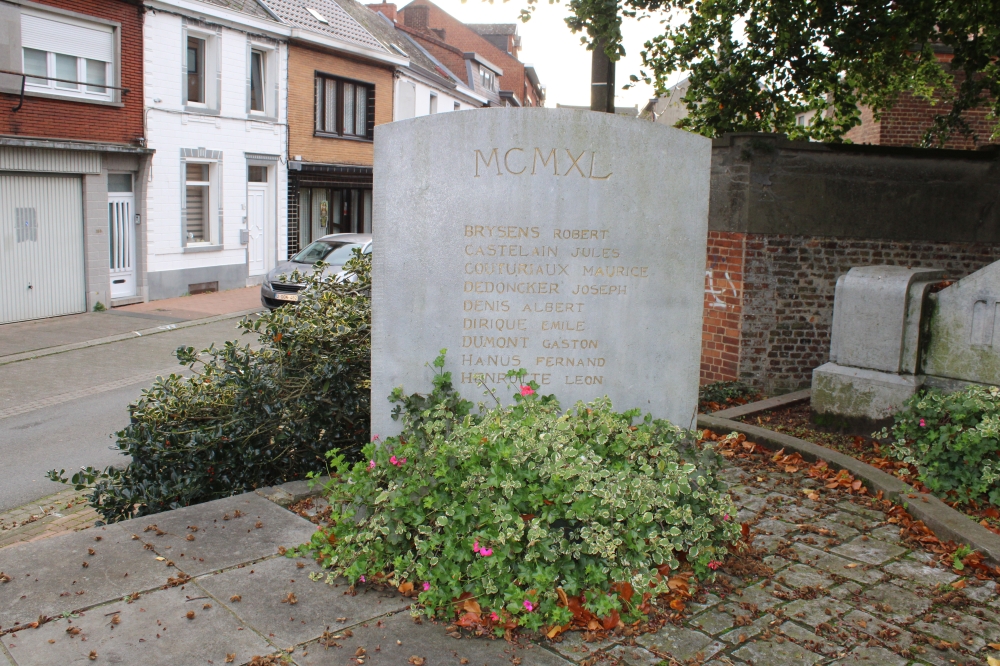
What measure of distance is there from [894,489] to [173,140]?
1780cm

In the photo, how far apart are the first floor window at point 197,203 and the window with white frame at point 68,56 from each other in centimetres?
309

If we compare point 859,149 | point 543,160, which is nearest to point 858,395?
point 859,149

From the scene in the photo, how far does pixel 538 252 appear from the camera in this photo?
4.79 metres

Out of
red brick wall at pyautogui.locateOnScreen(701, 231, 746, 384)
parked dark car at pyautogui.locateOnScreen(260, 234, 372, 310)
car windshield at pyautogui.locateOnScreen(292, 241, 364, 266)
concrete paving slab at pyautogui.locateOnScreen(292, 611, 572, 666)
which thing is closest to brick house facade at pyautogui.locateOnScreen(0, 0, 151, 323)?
parked dark car at pyautogui.locateOnScreen(260, 234, 372, 310)

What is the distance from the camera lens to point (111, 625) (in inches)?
145

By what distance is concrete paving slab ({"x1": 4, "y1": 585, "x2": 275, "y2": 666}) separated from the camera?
3.46m

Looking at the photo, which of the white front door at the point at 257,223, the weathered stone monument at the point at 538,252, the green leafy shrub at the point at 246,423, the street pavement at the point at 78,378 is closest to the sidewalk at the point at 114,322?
the street pavement at the point at 78,378

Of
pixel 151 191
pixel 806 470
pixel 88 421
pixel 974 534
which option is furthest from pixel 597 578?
pixel 151 191

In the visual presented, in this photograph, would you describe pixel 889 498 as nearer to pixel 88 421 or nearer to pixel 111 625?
pixel 111 625

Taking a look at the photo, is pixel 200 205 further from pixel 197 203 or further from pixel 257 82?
pixel 257 82

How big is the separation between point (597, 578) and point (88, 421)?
803 cm

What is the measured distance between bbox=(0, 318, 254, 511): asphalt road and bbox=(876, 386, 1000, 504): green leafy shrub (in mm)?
5452

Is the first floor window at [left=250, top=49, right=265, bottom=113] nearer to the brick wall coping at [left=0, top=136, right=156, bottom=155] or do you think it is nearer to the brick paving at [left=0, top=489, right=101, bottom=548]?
the brick wall coping at [left=0, top=136, right=156, bottom=155]

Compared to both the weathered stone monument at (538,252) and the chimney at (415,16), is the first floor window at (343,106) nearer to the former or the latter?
the weathered stone monument at (538,252)
